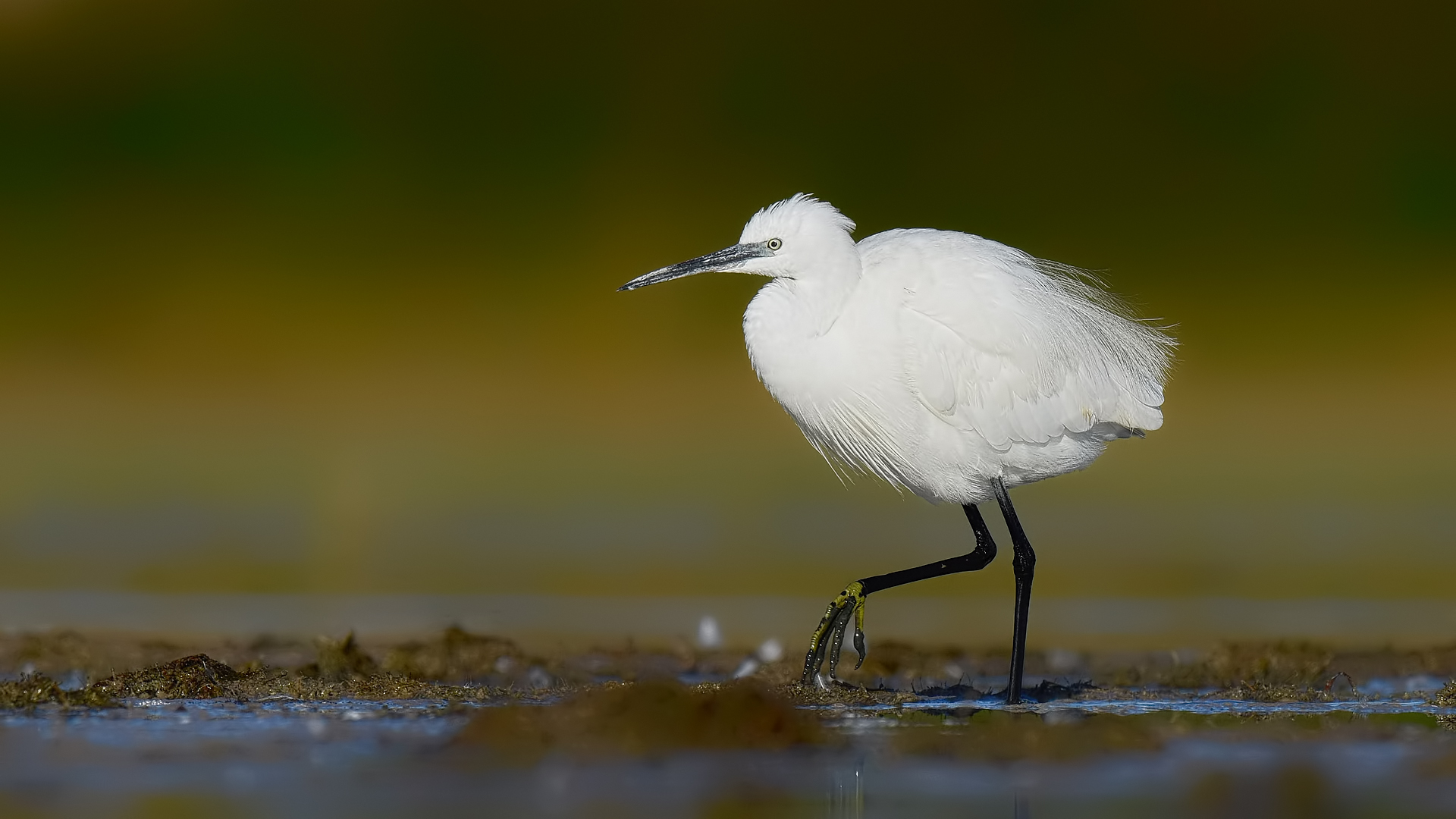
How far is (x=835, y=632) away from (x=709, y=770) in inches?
95.1

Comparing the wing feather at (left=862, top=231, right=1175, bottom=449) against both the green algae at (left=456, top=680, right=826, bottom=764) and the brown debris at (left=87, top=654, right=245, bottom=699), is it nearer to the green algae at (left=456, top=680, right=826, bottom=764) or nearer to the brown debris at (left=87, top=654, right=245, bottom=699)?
the green algae at (left=456, top=680, right=826, bottom=764)

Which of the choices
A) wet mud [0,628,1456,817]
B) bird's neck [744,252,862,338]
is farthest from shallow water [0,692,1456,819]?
bird's neck [744,252,862,338]

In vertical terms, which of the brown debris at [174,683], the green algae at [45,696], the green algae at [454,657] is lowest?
the green algae at [45,696]

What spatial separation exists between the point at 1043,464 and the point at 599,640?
243 cm

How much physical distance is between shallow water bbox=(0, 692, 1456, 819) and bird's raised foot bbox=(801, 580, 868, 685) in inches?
33.5

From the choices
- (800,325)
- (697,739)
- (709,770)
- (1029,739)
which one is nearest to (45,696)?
(697,739)

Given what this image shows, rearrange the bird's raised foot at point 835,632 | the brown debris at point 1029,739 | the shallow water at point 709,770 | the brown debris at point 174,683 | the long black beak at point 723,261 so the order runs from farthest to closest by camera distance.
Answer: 1. the long black beak at point 723,261
2. the bird's raised foot at point 835,632
3. the brown debris at point 174,683
4. the brown debris at point 1029,739
5. the shallow water at point 709,770

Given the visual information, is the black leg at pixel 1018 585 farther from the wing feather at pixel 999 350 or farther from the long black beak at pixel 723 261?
the long black beak at pixel 723 261

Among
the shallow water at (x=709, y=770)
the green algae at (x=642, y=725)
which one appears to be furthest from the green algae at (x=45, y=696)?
the green algae at (x=642, y=725)

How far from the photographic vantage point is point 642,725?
5801 millimetres

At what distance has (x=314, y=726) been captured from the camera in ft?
20.2

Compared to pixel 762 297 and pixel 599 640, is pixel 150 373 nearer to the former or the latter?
pixel 599 640

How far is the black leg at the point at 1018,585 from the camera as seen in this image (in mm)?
7492

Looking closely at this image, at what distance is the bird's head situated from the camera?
7.62 meters
